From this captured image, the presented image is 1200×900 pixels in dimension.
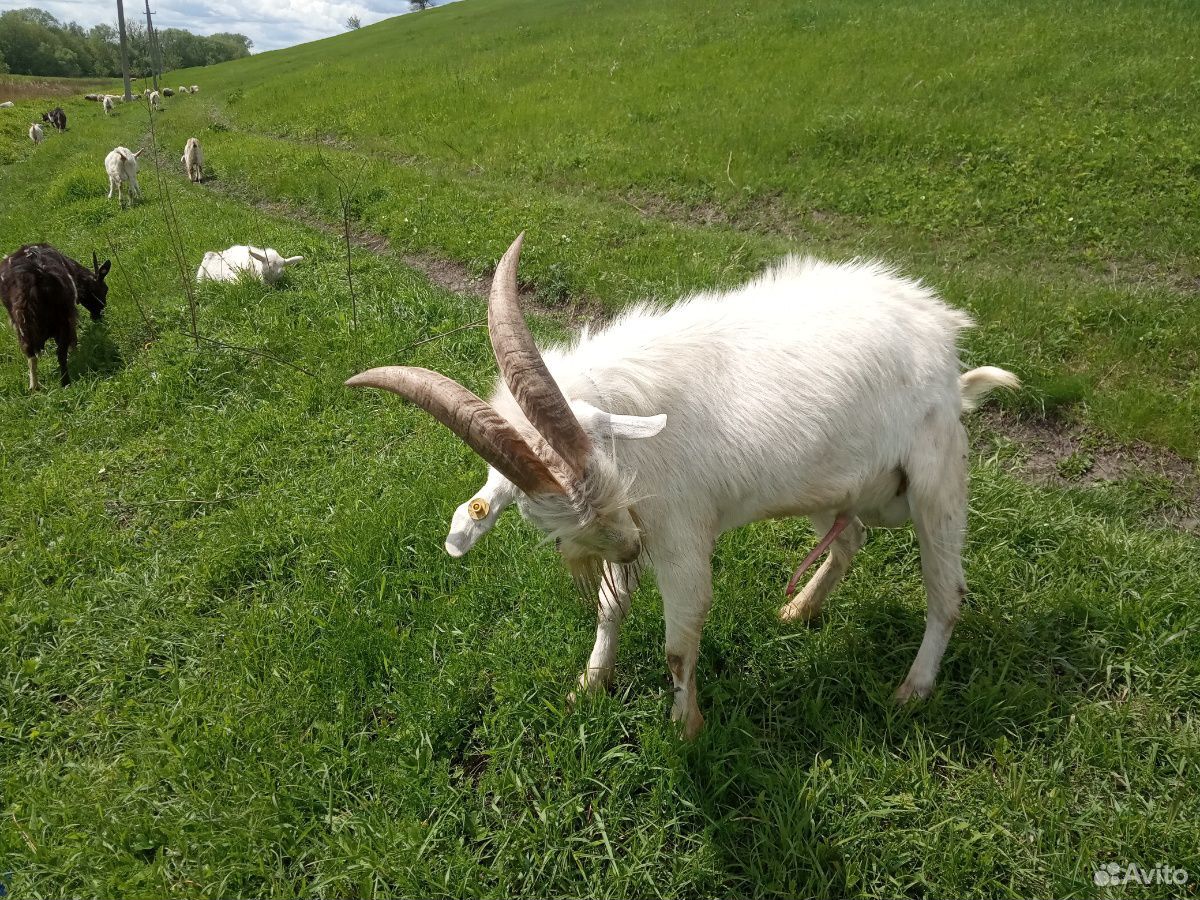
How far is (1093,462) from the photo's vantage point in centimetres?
A: 426

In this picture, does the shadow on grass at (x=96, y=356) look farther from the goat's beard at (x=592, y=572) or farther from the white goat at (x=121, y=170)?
the white goat at (x=121, y=170)

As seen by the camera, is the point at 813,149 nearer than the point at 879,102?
Yes

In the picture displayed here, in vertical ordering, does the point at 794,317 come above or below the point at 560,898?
above

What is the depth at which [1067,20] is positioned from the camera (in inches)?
514

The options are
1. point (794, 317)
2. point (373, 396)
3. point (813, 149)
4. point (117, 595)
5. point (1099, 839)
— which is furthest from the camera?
point (813, 149)

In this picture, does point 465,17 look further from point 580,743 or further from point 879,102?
point 580,743

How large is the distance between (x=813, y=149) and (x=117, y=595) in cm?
1018

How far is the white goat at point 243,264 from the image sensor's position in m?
7.37

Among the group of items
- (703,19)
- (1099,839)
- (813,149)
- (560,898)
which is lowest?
(560,898)

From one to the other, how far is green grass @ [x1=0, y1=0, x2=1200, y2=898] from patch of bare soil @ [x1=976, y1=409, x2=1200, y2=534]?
0.36 ft

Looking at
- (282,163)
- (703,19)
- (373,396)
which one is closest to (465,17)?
(703,19)

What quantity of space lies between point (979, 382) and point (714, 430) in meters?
1.40

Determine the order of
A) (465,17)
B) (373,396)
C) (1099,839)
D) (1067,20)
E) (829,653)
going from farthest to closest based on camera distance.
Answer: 1. (465,17)
2. (1067,20)
3. (373,396)
4. (829,653)
5. (1099,839)

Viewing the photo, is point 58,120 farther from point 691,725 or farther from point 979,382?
point 979,382
